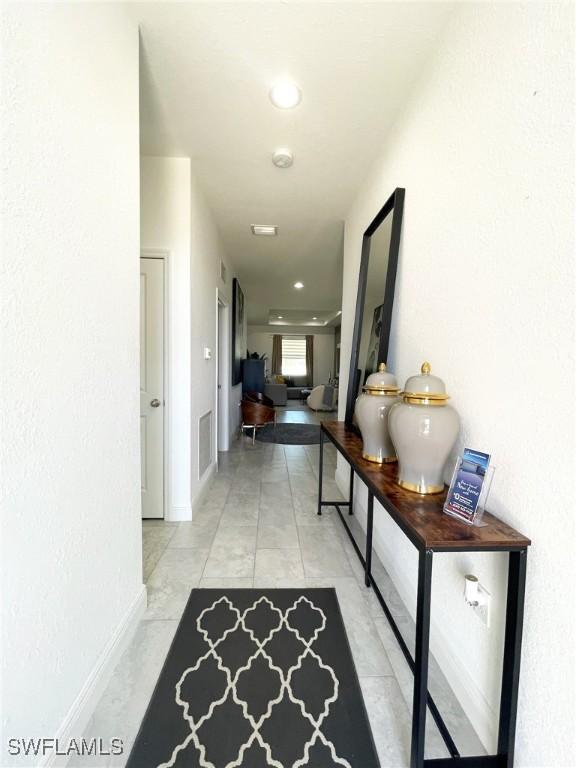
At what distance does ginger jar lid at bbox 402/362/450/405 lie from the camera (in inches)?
41.4

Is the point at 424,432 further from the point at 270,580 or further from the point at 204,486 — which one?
the point at 204,486

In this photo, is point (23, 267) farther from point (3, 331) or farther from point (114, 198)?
point (114, 198)

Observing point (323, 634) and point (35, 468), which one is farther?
point (323, 634)

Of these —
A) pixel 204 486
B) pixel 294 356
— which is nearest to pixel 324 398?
pixel 294 356

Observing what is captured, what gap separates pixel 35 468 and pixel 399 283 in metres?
1.73

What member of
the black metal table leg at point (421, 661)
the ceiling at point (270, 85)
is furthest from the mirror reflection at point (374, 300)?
the black metal table leg at point (421, 661)

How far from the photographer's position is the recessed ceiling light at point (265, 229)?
3189mm

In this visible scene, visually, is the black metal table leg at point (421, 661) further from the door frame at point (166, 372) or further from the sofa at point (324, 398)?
the sofa at point (324, 398)

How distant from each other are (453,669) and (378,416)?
3.18 feet

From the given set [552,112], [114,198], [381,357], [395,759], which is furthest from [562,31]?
[395,759]

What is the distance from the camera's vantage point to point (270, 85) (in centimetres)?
155

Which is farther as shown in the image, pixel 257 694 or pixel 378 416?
pixel 378 416

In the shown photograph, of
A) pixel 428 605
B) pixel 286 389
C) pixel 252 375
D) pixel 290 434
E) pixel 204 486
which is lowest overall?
pixel 290 434

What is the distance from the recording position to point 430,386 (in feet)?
3.51
